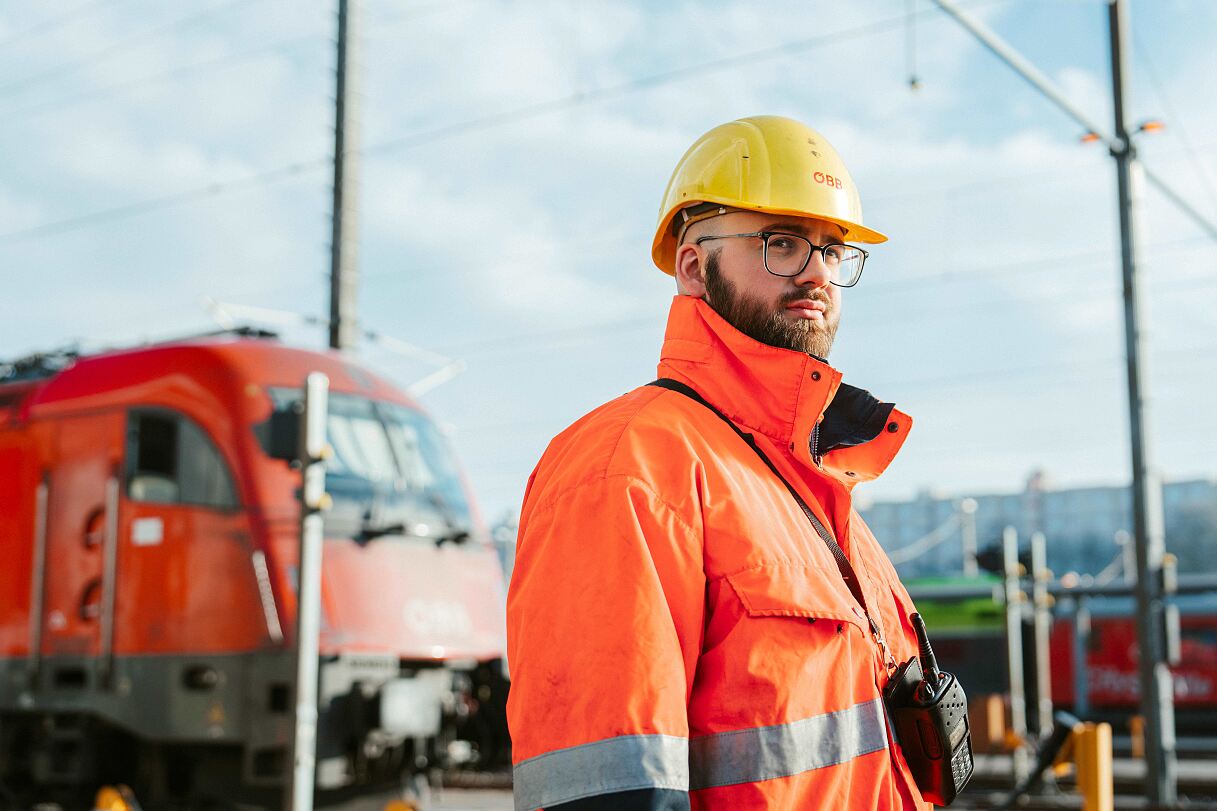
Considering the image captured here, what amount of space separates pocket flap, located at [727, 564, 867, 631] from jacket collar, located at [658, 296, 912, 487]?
263mm

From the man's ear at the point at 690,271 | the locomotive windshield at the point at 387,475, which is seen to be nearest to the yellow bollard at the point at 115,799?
the locomotive windshield at the point at 387,475

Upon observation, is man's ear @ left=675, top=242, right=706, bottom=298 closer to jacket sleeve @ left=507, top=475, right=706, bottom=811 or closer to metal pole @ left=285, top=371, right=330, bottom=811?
jacket sleeve @ left=507, top=475, right=706, bottom=811

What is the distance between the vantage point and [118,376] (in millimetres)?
9312

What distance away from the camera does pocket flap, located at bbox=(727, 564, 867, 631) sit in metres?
1.86

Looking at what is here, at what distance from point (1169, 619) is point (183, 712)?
26.3ft

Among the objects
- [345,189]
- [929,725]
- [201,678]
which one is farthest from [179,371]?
[929,725]

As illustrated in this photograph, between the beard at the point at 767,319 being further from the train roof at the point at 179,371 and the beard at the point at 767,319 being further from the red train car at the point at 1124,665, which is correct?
the red train car at the point at 1124,665

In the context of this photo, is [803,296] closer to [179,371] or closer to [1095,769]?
[1095,769]

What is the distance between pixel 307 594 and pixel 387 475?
340 cm

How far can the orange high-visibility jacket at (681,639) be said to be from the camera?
5.69 ft

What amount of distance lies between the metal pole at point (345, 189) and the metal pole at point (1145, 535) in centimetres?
688

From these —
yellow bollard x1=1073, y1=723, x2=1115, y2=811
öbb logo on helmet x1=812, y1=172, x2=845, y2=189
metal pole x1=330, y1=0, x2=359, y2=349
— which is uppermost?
metal pole x1=330, y1=0, x2=359, y2=349

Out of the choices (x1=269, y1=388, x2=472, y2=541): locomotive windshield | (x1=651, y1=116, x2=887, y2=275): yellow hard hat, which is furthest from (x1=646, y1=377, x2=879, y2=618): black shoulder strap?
(x1=269, y1=388, x2=472, y2=541): locomotive windshield

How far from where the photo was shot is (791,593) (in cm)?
189
